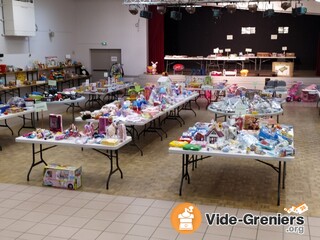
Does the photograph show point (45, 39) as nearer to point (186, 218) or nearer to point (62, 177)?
point (62, 177)

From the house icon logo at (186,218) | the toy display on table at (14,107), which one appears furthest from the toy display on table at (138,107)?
the house icon logo at (186,218)

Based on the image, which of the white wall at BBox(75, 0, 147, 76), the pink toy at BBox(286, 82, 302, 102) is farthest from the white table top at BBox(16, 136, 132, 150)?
the white wall at BBox(75, 0, 147, 76)

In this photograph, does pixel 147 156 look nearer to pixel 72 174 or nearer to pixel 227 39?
pixel 72 174

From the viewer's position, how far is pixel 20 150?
27.2ft

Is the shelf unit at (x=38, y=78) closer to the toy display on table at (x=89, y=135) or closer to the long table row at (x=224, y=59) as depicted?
the long table row at (x=224, y=59)

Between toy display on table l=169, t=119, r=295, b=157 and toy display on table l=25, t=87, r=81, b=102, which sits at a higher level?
toy display on table l=25, t=87, r=81, b=102

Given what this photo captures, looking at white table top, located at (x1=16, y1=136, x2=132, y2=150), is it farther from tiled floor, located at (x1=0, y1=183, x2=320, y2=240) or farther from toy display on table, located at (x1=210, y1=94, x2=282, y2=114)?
toy display on table, located at (x1=210, y1=94, x2=282, y2=114)

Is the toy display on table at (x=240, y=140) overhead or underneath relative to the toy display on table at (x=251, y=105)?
underneath

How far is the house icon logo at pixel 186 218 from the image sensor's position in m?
4.74

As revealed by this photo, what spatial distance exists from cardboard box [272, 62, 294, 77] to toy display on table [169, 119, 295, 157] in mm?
10608

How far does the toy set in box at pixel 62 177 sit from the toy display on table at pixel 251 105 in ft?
11.9

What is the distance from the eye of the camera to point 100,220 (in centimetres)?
500

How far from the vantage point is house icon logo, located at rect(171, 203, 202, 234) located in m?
4.74

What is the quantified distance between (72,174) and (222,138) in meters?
2.37
